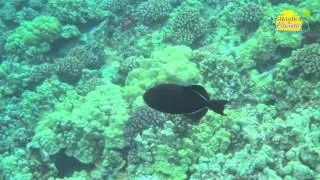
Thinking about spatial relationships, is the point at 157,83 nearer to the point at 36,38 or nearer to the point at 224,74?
the point at 224,74

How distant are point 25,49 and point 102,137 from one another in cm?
456

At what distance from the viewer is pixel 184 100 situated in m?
2.35

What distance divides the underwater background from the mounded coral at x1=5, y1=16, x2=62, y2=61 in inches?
1.1

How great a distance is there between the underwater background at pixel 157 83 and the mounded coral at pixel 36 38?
0.03 m

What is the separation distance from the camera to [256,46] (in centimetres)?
695

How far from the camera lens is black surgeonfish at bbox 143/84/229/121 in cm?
233

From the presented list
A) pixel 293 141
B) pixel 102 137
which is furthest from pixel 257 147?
pixel 102 137

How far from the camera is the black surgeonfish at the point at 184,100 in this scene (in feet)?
7.64

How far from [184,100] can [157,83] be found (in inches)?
167

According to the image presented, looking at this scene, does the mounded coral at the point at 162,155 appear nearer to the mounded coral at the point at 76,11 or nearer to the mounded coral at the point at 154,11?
the mounded coral at the point at 154,11

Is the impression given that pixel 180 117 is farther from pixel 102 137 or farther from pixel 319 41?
pixel 319 41

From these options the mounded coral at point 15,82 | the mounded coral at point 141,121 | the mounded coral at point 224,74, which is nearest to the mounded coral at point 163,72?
the mounded coral at point 224,74
